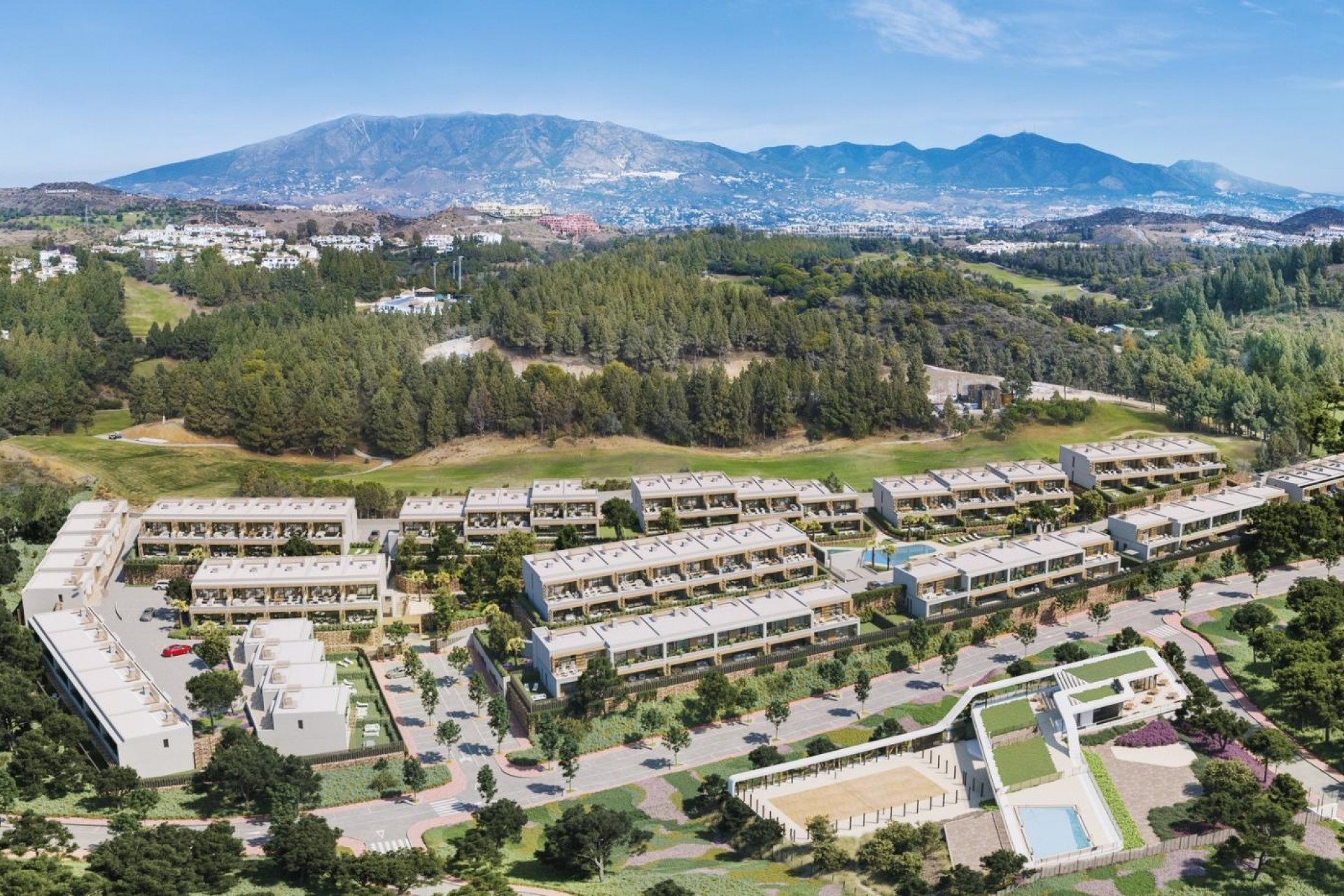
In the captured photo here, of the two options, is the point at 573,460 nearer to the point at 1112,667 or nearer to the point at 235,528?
the point at 235,528

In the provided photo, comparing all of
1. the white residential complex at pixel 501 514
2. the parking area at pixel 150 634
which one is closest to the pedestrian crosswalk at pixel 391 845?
the parking area at pixel 150 634

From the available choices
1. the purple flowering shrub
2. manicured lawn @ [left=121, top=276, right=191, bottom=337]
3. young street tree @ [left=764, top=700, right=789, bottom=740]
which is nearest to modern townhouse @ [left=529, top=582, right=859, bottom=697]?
young street tree @ [left=764, top=700, right=789, bottom=740]

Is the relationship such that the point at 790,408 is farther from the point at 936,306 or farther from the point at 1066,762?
the point at 1066,762

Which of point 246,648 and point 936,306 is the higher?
point 936,306

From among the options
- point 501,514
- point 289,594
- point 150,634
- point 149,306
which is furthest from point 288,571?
point 149,306

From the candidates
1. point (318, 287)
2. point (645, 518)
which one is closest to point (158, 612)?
point (645, 518)

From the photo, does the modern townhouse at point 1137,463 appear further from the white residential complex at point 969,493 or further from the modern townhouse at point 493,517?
the modern townhouse at point 493,517

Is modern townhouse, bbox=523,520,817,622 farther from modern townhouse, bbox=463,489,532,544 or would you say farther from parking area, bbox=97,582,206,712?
parking area, bbox=97,582,206,712
